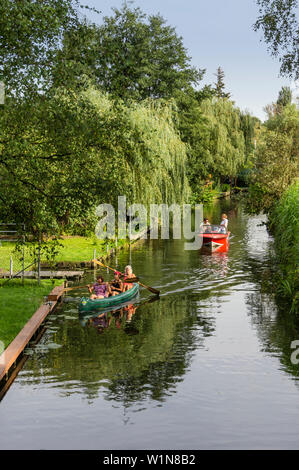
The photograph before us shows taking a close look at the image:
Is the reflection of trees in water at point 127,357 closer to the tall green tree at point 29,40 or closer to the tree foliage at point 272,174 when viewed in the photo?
the tall green tree at point 29,40

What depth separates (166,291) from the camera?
21141 mm

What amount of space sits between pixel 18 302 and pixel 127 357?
5.78 metres

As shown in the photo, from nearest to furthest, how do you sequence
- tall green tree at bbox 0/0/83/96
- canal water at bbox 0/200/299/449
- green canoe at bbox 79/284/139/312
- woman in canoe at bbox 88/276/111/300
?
canal water at bbox 0/200/299/449, tall green tree at bbox 0/0/83/96, green canoe at bbox 79/284/139/312, woman in canoe at bbox 88/276/111/300

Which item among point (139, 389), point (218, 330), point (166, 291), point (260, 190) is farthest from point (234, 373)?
point (260, 190)

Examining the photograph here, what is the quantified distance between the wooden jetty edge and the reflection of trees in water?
46cm

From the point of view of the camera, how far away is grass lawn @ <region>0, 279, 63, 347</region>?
49.1 feet

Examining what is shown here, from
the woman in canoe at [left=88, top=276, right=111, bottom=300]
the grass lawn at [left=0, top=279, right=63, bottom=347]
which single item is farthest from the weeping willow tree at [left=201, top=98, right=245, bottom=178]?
the woman in canoe at [left=88, top=276, right=111, bottom=300]

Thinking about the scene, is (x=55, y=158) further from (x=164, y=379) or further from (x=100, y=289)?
(x=100, y=289)

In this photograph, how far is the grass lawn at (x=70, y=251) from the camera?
2488 cm

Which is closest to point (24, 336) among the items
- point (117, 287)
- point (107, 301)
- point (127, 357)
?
point (127, 357)

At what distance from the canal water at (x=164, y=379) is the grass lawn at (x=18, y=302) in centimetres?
79

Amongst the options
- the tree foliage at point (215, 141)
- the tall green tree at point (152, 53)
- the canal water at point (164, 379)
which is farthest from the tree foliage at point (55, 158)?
the tree foliage at point (215, 141)

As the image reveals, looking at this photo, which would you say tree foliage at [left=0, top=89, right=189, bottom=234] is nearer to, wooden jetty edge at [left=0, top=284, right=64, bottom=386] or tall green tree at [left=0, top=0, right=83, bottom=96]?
tall green tree at [left=0, top=0, right=83, bottom=96]
